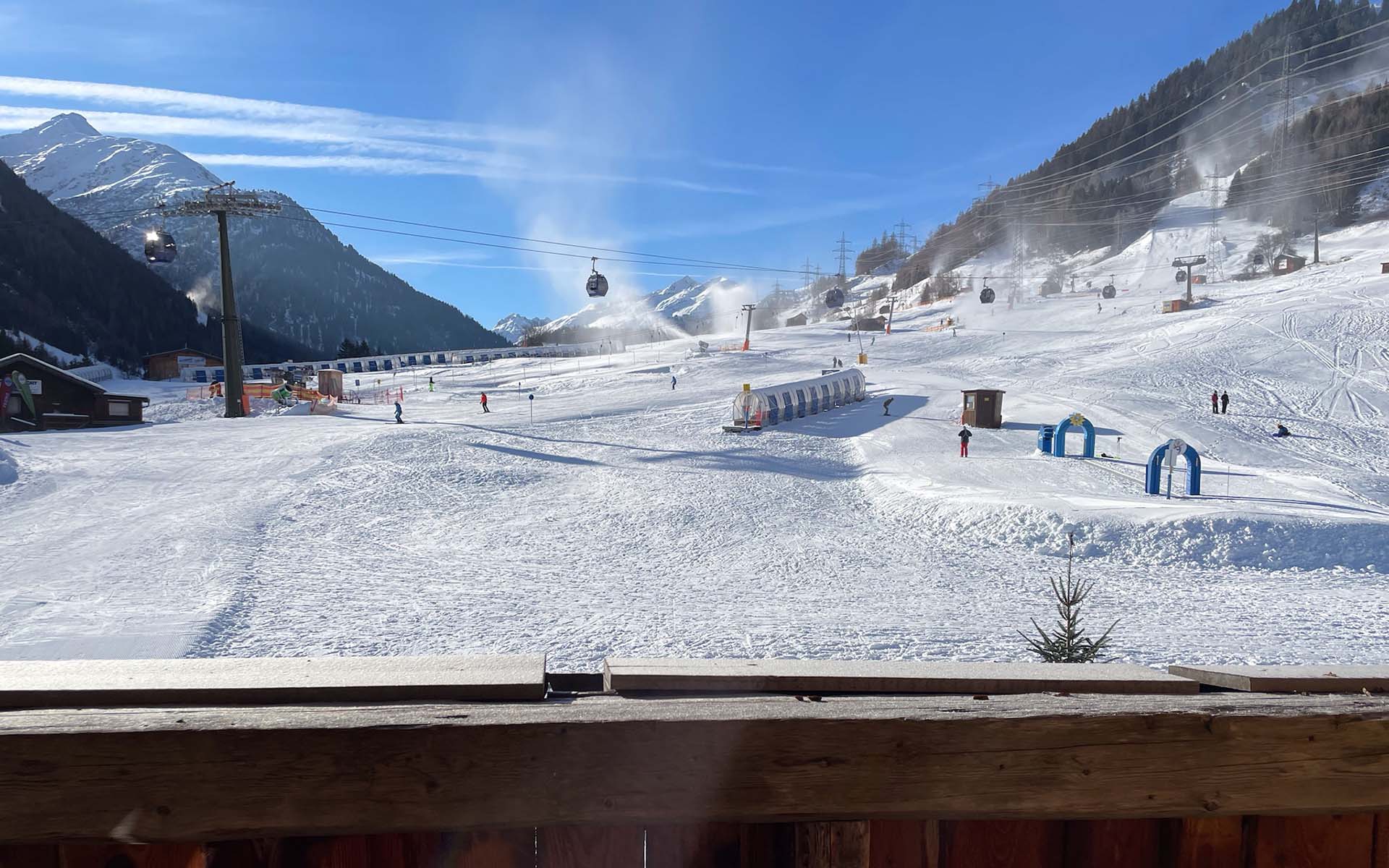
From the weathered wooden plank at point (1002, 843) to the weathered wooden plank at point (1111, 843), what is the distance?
2 centimetres

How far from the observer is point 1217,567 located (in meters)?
13.1

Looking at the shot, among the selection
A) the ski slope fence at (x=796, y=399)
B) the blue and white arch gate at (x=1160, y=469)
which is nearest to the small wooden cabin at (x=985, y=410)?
the ski slope fence at (x=796, y=399)

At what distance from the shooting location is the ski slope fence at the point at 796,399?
1088 inches

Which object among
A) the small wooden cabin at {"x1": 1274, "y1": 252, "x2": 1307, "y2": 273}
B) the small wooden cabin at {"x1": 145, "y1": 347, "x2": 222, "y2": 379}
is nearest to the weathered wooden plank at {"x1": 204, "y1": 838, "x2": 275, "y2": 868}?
the small wooden cabin at {"x1": 145, "y1": 347, "x2": 222, "y2": 379}

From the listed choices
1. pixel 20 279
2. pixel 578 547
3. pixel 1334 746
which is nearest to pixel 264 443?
pixel 578 547

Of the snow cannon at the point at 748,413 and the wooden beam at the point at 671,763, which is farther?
the snow cannon at the point at 748,413

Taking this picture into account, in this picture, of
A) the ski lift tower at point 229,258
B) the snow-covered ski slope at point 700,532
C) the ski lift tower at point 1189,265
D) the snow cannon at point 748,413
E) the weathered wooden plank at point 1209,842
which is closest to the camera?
the weathered wooden plank at point 1209,842

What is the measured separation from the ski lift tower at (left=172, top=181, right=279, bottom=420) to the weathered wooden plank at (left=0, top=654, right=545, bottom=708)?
38.7m

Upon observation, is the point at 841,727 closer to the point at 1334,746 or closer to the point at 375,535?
the point at 1334,746

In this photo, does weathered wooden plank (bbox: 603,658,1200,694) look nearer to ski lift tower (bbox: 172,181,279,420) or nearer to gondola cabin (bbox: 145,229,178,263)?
ski lift tower (bbox: 172,181,279,420)

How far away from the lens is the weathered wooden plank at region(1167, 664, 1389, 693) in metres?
1.67

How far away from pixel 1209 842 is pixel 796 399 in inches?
1135

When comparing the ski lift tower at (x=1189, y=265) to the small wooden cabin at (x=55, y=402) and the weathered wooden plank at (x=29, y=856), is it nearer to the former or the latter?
the small wooden cabin at (x=55, y=402)

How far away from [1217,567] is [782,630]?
344 inches
